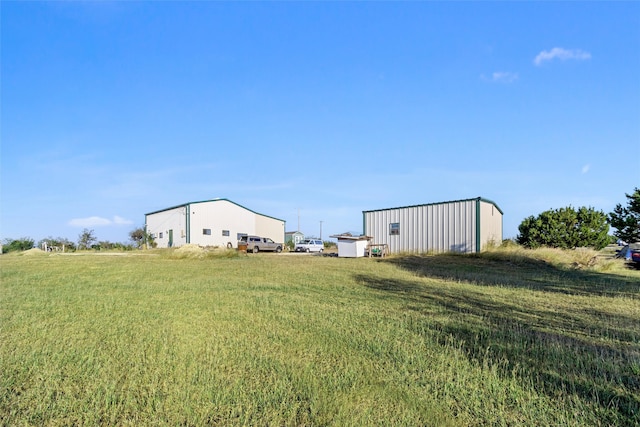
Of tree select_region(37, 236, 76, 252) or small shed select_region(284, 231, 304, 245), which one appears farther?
small shed select_region(284, 231, 304, 245)

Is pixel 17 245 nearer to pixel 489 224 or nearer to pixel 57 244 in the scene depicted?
pixel 57 244

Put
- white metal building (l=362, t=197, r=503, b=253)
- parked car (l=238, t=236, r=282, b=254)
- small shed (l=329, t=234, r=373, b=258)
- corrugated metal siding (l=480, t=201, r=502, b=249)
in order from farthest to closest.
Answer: parked car (l=238, t=236, r=282, b=254) < small shed (l=329, t=234, r=373, b=258) < corrugated metal siding (l=480, t=201, r=502, b=249) < white metal building (l=362, t=197, r=503, b=253)

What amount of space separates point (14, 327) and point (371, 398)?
203 inches

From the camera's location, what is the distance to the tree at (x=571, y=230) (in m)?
24.8

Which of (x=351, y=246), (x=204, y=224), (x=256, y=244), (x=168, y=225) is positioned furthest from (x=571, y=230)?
(x=168, y=225)

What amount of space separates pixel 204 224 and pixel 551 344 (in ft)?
125

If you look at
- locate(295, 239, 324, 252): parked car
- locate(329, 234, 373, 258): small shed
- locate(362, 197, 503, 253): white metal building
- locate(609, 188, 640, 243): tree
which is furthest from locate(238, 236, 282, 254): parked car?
locate(609, 188, 640, 243): tree

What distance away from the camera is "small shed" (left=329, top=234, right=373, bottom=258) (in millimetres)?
24562

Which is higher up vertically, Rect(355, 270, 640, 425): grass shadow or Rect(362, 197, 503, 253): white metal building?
Rect(362, 197, 503, 253): white metal building

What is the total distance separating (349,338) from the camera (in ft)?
14.6

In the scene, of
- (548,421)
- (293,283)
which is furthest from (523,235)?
(548,421)

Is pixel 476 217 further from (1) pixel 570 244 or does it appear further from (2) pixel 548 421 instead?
(2) pixel 548 421

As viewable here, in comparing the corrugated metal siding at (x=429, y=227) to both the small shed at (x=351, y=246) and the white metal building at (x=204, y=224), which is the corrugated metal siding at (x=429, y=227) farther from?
the white metal building at (x=204, y=224)

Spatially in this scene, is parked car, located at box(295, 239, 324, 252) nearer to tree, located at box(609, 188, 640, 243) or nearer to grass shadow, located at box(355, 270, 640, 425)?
tree, located at box(609, 188, 640, 243)
